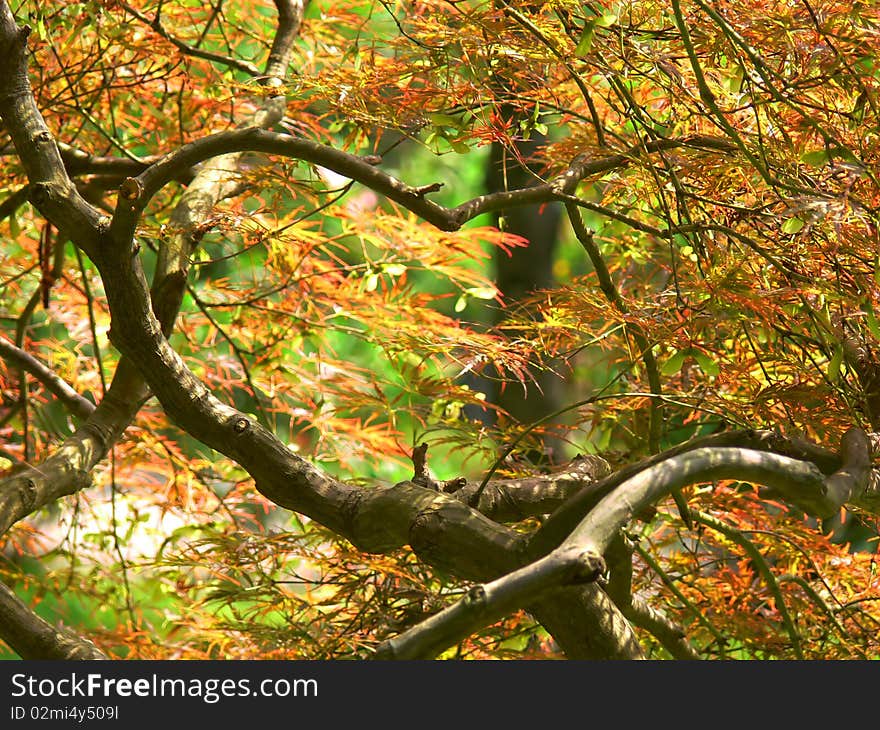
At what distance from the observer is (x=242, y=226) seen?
186cm

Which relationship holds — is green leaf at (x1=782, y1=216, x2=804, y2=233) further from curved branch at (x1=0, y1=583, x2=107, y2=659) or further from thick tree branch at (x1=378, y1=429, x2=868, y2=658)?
curved branch at (x1=0, y1=583, x2=107, y2=659)

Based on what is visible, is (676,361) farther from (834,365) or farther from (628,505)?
(628,505)

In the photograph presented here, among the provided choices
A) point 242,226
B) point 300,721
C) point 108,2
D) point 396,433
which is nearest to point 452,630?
point 300,721

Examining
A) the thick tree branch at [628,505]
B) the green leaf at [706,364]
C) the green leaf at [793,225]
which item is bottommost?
the thick tree branch at [628,505]

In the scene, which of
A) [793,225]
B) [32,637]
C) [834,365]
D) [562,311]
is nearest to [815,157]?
[793,225]

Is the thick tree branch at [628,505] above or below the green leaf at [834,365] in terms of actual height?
below

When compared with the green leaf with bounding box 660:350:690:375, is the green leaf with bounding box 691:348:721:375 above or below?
below

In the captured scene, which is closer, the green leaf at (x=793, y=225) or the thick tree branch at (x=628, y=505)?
the thick tree branch at (x=628, y=505)

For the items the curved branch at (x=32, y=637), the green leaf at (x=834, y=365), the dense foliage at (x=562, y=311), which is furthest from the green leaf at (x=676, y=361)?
the curved branch at (x=32, y=637)

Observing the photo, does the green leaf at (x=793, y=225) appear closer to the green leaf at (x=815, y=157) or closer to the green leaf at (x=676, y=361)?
the green leaf at (x=815, y=157)

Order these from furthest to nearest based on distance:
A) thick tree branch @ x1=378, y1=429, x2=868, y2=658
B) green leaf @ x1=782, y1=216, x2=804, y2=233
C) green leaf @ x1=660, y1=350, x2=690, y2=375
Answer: green leaf @ x1=660, y1=350, x2=690, y2=375, green leaf @ x1=782, y1=216, x2=804, y2=233, thick tree branch @ x1=378, y1=429, x2=868, y2=658

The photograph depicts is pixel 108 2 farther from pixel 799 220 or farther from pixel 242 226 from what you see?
pixel 799 220

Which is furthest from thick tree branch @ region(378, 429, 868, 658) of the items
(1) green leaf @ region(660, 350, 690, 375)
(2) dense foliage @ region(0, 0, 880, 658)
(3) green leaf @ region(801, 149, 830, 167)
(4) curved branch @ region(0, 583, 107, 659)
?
(4) curved branch @ region(0, 583, 107, 659)

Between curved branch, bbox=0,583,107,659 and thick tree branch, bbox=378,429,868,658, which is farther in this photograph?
curved branch, bbox=0,583,107,659
